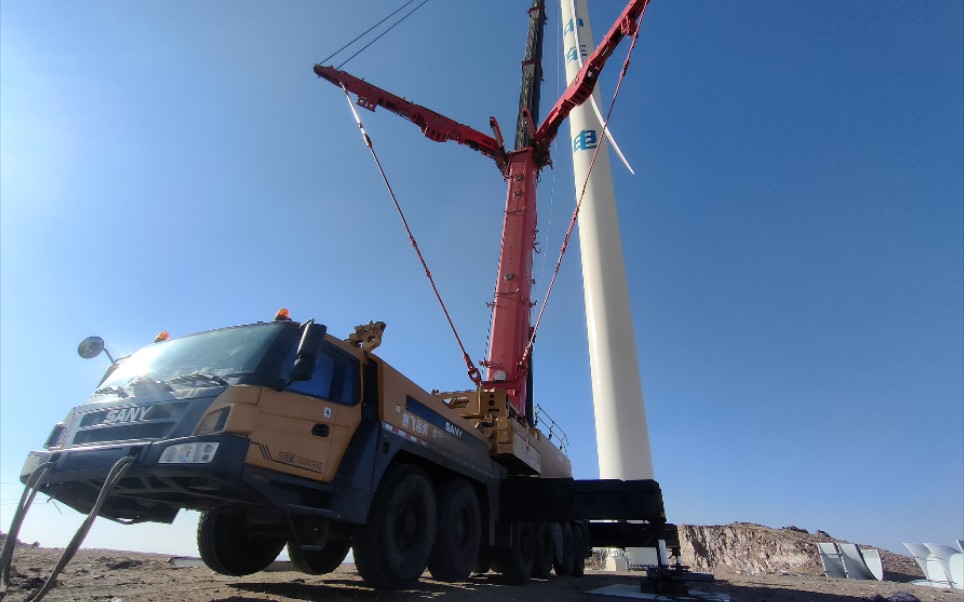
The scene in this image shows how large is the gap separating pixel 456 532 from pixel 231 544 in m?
2.81

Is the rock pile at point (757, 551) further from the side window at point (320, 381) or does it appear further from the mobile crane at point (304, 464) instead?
the side window at point (320, 381)

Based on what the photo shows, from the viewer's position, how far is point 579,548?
38.6 ft

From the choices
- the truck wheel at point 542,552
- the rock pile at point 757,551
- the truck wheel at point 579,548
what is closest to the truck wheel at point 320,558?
the truck wheel at point 542,552

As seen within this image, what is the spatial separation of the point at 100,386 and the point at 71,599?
6.78ft

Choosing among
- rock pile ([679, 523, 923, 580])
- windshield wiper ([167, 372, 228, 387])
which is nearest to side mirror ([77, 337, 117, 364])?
windshield wiper ([167, 372, 228, 387])

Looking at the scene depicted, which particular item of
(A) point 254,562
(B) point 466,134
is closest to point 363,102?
(B) point 466,134

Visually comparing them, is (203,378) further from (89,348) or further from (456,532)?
(456,532)

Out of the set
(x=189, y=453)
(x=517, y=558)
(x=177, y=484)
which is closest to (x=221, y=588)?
(x=177, y=484)

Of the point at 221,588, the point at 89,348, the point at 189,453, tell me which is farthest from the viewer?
the point at 221,588

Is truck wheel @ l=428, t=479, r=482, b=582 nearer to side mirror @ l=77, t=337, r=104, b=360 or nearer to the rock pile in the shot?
side mirror @ l=77, t=337, r=104, b=360

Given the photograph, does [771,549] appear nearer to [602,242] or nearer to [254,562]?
[602,242]

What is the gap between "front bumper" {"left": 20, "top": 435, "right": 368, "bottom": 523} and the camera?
162 inches

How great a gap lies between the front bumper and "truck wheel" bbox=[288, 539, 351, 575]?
78.5 inches

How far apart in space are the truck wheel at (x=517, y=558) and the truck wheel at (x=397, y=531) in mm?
2735
